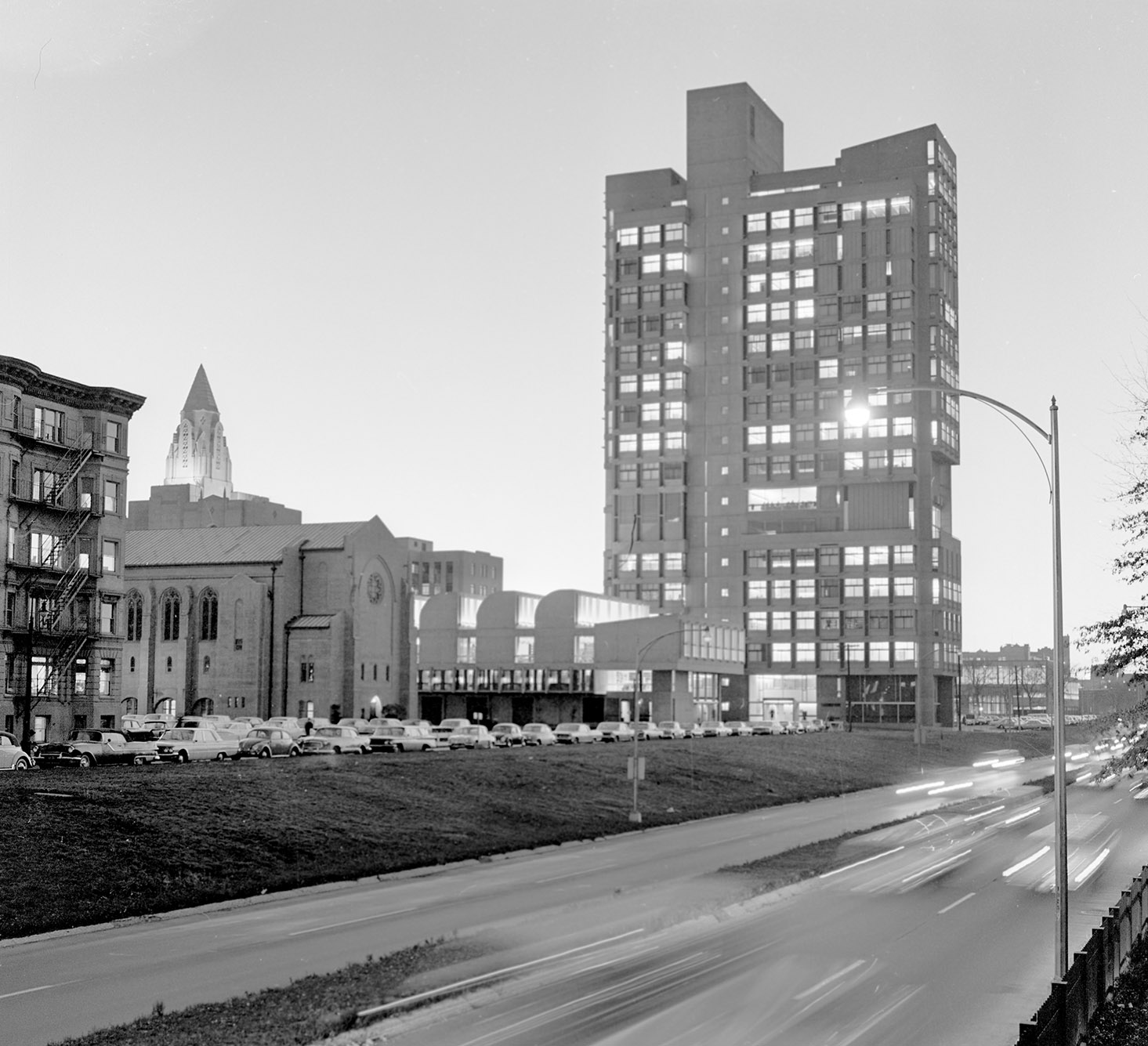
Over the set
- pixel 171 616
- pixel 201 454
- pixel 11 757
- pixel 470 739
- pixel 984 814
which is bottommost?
pixel 984 814

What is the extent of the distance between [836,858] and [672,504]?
129391 millimetres

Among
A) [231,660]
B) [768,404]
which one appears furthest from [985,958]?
[768,404]

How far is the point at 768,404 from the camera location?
533ft

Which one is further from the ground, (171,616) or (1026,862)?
(171,616)

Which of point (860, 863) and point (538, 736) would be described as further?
point (538, 736)

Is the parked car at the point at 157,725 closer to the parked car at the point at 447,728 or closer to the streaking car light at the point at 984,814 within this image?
the parked car at the point at 447,728

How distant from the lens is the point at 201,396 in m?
183

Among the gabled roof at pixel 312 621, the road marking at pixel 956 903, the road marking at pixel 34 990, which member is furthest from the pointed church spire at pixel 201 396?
the road marking at pixel 34 990

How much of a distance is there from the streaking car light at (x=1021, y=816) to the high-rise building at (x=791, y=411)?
9201 centimetres

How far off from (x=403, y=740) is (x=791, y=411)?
95785 millimetres

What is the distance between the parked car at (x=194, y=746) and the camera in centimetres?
5897

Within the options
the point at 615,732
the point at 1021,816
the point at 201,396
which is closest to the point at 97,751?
the point at 1021,816

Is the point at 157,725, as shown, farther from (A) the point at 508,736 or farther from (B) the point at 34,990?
(B) the point at 34,990

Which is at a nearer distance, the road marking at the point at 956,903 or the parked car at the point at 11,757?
the road marking at the point at 956,903
